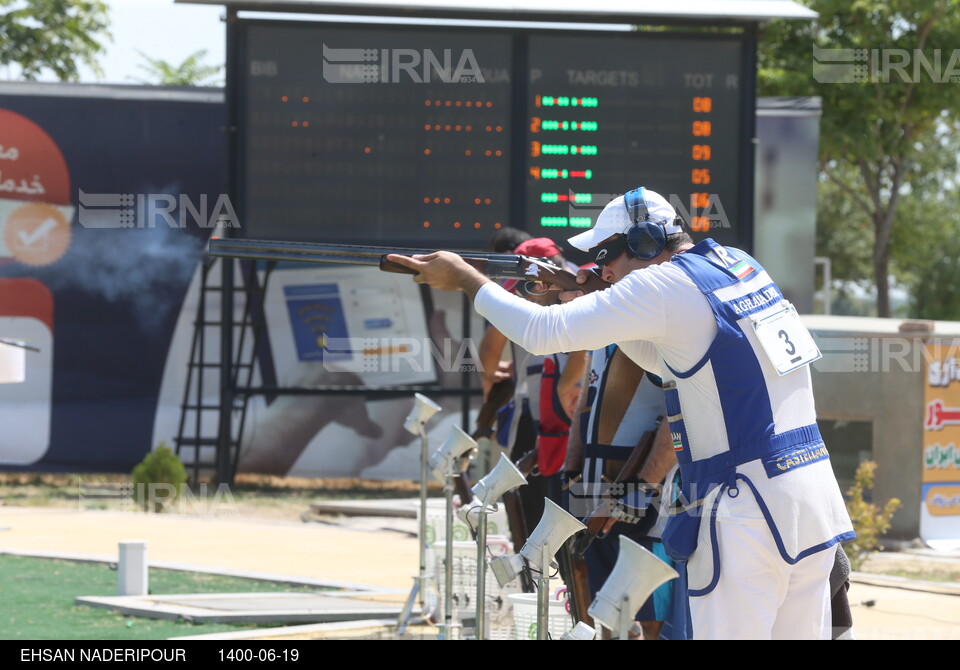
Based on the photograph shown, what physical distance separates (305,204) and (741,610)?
8.63 meters

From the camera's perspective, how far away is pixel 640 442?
5.13m

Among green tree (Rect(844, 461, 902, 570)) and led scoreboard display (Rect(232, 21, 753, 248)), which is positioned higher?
led scoreboard display (Rect(232, 21, 753, 248))

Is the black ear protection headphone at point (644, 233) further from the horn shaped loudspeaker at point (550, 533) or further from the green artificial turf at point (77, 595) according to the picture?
the green artificial turf at point (77, 595)

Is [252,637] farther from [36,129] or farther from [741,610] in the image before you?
[36,129]

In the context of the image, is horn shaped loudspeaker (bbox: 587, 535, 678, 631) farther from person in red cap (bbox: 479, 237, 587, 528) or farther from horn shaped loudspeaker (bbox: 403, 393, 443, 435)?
horn shaped loudspeaker (bbox: 403, 393, 443, 435)

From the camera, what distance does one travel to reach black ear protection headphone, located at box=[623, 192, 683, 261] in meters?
4.08

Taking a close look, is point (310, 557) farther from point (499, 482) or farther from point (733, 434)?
point (733, 434)

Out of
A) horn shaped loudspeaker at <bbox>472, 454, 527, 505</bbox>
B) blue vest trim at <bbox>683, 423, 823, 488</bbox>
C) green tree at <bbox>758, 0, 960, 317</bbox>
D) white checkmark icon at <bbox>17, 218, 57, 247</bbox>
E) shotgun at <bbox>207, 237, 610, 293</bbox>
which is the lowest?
horn shaped loudspeaker at <bbox>472, 454, 527, 505</bbox>

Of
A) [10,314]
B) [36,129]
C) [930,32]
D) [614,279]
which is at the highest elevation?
[930,32]

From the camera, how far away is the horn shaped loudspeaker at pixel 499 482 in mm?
5109

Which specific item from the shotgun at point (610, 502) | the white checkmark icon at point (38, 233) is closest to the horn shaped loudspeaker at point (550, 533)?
the shotgun at point (610, 502)

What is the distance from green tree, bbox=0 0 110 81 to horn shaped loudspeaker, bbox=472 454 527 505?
18.4 metres

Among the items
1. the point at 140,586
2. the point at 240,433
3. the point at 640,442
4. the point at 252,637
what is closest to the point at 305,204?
the point at 240,433

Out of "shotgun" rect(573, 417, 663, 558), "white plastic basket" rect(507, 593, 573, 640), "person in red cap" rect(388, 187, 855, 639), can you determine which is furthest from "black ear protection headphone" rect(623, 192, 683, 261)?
"white plastic basket" rect(507, 593, 573, 640)
